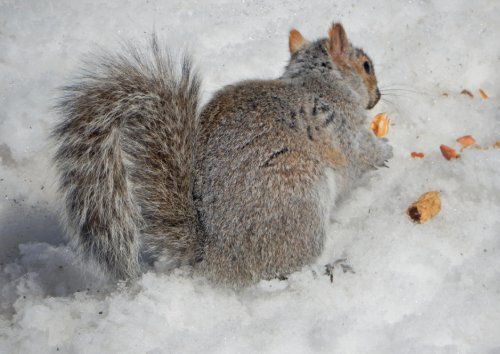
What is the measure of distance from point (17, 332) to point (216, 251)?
2.60 feet

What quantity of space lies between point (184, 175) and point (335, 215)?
2.50ft

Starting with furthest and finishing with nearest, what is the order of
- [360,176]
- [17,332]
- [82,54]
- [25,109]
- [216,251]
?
[82,54] → [25,109] → [360,176] → [216,251] → [17,332]

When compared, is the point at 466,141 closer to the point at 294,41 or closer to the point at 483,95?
the point at 483,95

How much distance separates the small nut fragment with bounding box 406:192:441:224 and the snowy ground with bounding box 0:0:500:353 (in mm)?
39

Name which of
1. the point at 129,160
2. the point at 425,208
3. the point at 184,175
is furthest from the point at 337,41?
the point at 129,160

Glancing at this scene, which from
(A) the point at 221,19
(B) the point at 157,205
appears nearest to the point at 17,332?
(B) the point at 157,205

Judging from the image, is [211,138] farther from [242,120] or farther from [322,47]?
[322,47]

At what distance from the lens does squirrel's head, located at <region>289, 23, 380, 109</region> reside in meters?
3.10

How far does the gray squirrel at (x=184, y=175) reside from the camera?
8.24ft

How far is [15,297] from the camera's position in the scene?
266cm

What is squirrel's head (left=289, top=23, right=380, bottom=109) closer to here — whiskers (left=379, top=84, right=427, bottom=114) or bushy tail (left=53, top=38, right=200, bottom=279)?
whiskers (left=379, top=84, right=427, bottom=114)

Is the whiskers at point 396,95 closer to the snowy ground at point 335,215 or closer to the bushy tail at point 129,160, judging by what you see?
the snowy ground at point 335,215

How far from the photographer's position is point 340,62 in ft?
10.4

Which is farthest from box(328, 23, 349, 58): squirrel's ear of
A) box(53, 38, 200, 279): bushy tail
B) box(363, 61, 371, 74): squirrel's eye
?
box(53, 38, 200, 279): bushy tail
